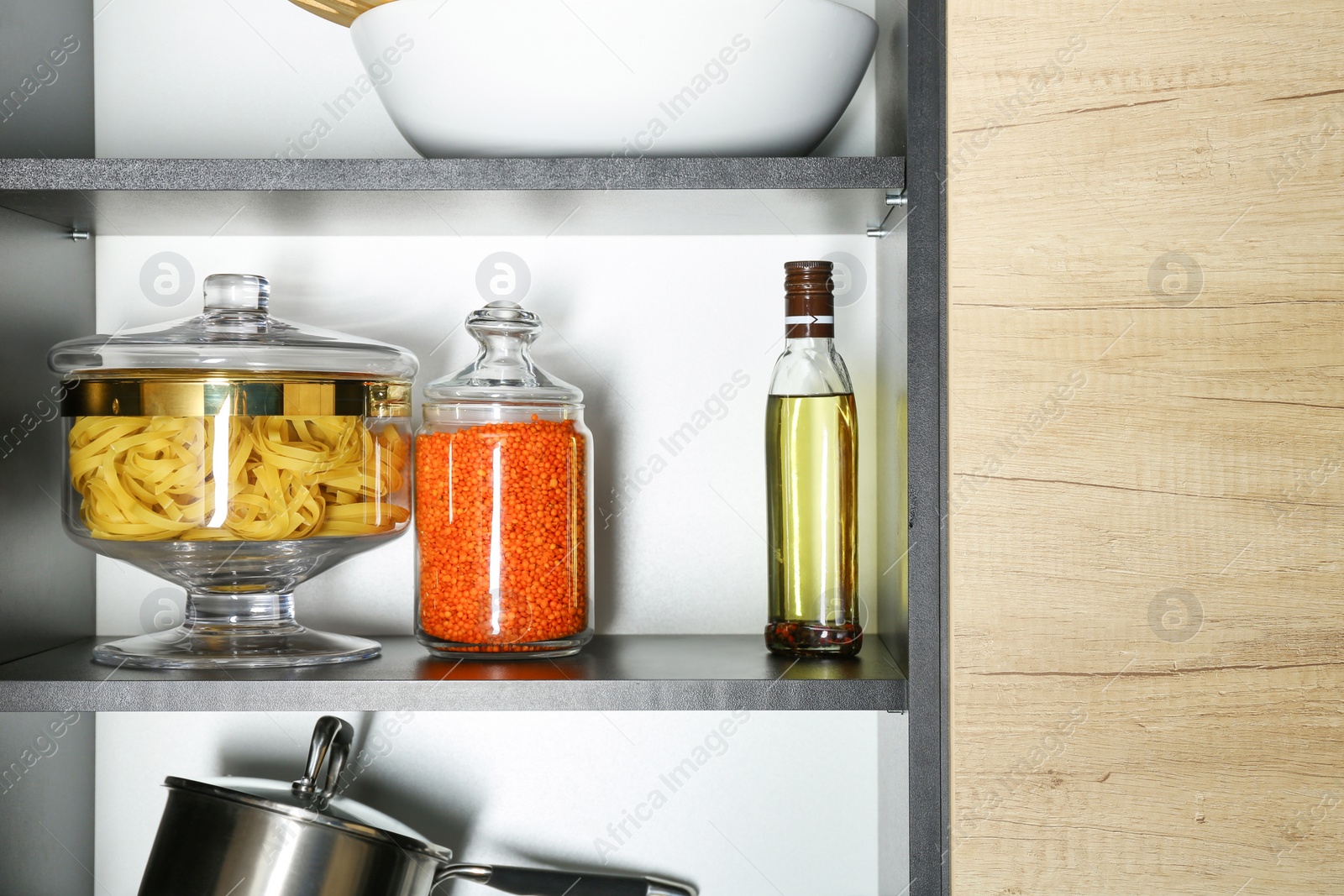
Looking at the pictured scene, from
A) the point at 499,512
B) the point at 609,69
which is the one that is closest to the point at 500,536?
the point at 499,512

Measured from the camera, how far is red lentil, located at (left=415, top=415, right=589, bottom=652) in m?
0.74

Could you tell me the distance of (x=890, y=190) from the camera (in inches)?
28.7

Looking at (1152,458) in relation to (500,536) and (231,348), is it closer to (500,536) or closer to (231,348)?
(500,536)

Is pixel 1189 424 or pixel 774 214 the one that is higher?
pixel 774 214

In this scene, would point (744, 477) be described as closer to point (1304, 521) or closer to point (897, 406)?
point (897, 406)

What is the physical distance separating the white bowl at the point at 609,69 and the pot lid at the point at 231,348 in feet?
0.57

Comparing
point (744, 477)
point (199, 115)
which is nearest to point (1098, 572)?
point (744, 477)

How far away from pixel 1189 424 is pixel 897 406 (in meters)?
0.20
